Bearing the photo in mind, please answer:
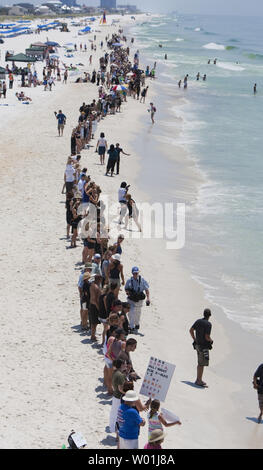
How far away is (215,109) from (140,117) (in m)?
8.28

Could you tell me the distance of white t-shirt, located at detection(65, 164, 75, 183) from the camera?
16.5 meters

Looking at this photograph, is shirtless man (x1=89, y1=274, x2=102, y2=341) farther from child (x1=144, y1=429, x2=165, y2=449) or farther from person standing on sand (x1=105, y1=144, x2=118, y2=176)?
person standing on sand (x1=105, y1=144, x2=118, y2=176)

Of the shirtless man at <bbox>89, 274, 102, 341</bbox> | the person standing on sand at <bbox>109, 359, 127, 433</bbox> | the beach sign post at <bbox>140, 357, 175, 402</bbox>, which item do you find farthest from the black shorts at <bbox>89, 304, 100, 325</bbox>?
the beach sign post at <bbox>140, 357, 175, 402</bbox>

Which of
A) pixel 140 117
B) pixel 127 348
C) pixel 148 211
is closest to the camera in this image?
pixel 127 348

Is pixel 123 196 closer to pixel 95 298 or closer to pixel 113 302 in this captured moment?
pixel 95 298

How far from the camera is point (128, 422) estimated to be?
6309 mm

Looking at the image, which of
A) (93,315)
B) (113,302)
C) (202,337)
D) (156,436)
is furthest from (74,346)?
(156,436)

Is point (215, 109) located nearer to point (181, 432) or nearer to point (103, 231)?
point (103, 231)

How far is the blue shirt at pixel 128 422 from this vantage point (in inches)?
248

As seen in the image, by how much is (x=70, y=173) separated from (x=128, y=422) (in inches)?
434

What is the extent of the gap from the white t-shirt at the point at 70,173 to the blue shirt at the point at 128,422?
10844mm

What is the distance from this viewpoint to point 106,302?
366 inches

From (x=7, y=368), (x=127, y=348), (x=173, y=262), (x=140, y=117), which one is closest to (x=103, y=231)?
(x=173, y=262)

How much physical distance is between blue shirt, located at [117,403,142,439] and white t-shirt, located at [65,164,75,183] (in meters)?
10.8
